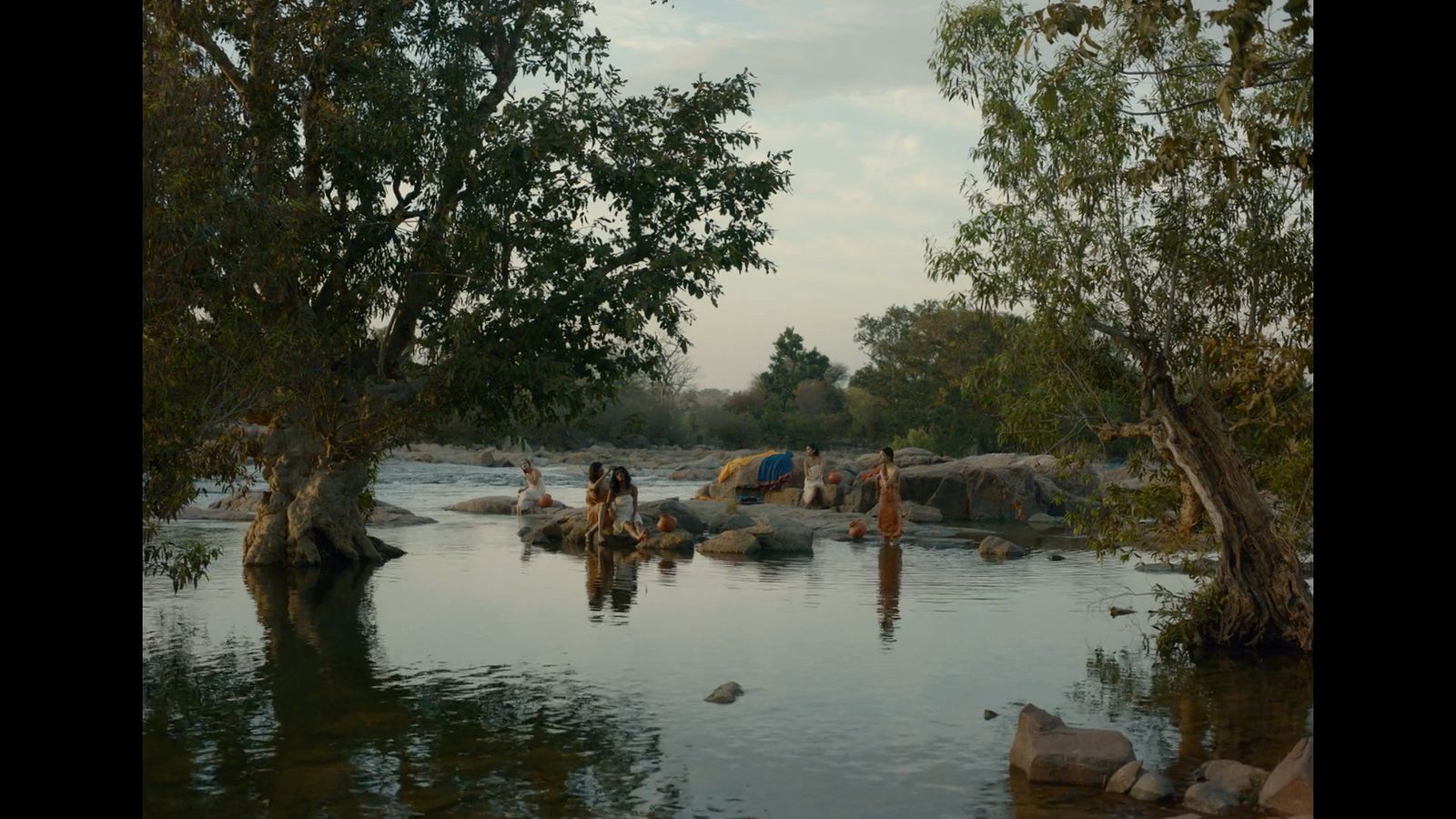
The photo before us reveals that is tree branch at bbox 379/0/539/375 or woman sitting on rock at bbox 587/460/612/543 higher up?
tree branch at bbox 379/0/539/375

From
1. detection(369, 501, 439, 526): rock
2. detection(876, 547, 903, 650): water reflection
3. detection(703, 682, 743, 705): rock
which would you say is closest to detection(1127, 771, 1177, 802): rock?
detection(703, 682, 743, 705): rock

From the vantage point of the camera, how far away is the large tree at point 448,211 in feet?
53.5

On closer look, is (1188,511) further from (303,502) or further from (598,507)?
(303,502)

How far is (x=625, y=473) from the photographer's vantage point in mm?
21672

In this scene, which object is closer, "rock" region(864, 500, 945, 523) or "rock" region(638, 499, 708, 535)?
"rock" region(638, 499, 708, 535)

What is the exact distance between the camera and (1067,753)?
301 inches

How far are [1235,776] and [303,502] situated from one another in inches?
596

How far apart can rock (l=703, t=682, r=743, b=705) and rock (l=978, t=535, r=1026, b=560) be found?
1171 centimetres

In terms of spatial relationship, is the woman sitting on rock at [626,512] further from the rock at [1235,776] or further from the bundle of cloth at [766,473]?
the rock at [1235,776]

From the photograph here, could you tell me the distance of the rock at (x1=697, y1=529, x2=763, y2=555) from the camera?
70.6 feet

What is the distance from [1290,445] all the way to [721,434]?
68011 millimetres

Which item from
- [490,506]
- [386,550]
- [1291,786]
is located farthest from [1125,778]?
[490,506]

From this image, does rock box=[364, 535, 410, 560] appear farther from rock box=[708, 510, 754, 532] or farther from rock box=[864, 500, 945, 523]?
rock box=[864, 500, 945, 523]
